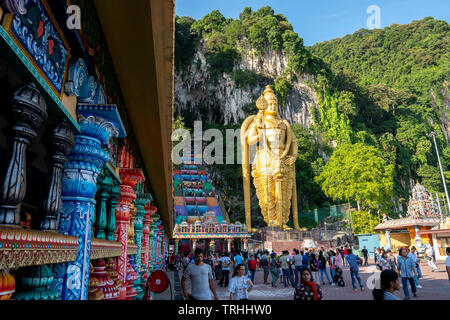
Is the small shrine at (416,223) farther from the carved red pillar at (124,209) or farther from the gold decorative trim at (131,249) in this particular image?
the carved red pillar at (124,209)

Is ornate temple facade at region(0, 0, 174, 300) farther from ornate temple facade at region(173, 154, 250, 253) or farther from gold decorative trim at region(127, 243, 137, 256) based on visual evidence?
ornate temple facade at region(173, 154, 250, 253)

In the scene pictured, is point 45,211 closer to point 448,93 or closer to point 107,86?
point 107,86

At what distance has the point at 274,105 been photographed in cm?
1970

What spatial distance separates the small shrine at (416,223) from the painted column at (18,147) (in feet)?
60.0

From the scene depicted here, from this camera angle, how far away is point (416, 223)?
54.1 ft

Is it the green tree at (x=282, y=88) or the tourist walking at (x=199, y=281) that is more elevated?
the green tree at (x=282, y=88)

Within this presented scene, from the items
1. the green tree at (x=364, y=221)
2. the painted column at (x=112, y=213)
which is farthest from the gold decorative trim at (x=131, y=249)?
the green tree at (x=364, y=221)

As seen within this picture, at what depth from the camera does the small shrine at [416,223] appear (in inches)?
645

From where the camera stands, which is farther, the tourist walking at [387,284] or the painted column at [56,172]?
the tourist walking at [387,284]

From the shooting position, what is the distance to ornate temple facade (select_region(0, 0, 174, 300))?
46.3 inches

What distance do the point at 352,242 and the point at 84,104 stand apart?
19494 mm

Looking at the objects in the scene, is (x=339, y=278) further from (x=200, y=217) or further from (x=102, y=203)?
(x=200, y=217)

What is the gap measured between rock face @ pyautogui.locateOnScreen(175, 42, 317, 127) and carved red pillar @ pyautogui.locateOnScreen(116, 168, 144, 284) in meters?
34.1

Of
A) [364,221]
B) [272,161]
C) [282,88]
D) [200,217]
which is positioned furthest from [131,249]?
[282,88]
